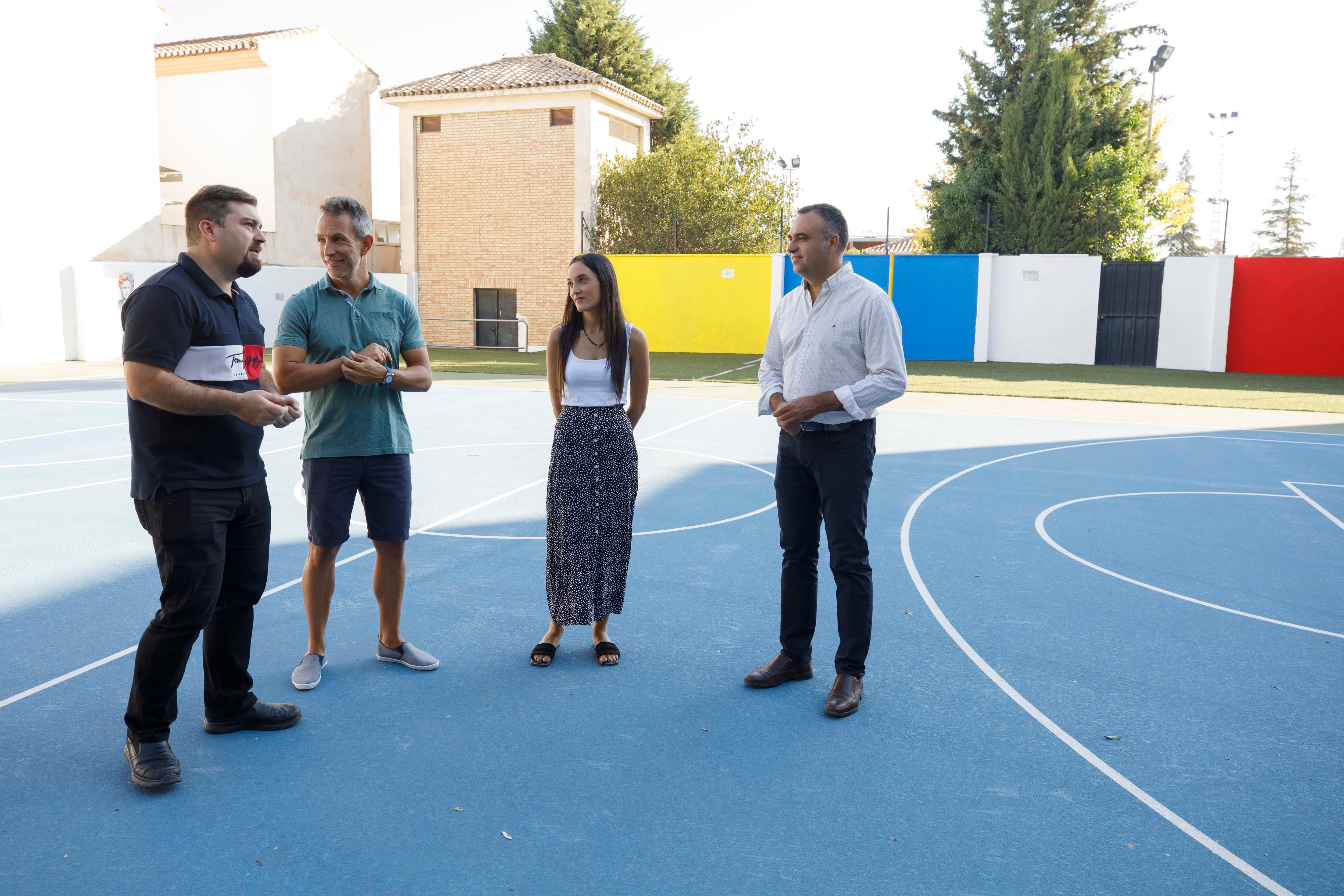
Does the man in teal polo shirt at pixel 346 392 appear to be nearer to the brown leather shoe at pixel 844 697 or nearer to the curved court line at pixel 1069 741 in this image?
the brown leather shoe at pixel 844 697

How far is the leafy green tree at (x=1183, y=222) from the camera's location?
35219 millimetres

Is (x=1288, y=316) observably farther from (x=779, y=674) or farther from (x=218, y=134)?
(x=218, y=134)

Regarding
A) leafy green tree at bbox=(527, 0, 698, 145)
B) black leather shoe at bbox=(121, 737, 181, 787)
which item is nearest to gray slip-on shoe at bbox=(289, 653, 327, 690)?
black leather shoe at bbox=(121, 737, 181, 787)

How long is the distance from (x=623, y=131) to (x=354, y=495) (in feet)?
89.8

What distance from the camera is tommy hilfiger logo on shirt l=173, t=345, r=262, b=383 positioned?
3240 millimetres

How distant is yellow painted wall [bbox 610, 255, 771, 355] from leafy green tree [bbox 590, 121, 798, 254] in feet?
3.59

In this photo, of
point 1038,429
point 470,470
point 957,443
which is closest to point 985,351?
point 1038,429

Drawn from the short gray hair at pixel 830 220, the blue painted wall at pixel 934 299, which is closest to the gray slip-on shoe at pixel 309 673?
the short gray hair at pixel 830 220

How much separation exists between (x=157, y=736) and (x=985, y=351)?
891 inches

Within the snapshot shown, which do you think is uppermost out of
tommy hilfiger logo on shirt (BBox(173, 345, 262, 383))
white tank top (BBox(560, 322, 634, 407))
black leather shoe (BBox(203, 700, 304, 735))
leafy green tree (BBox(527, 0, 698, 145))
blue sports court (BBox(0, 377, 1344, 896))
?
leafy green tree (BBox(527, 0, 698, 145))

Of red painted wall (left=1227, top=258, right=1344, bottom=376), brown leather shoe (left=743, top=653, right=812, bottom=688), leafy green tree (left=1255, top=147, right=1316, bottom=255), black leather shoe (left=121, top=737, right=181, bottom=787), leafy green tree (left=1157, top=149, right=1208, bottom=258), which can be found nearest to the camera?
black leather shoe (left=121, top=737, right=181, bottom=787)

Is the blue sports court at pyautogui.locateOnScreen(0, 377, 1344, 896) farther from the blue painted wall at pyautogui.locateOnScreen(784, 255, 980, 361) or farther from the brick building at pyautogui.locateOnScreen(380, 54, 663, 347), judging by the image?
the brick building at pyautogui.locateOnScreen(380, 54, 663, 347)

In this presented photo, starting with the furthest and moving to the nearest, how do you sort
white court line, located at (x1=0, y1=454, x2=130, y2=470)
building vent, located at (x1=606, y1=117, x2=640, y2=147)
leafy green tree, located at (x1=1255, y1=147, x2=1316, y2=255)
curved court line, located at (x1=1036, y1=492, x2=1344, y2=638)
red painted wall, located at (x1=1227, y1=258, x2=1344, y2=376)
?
leafy green tree, located at (x1=1255, y1=147, x2=1316, y2=255)
building vent, located at (x1=606, y1=117, x2=640, y2=147)
red painted wall, located at (x1=1227, y1=258, x2=1344, y2=376)
white court line, located at (x1=0, y1=454, x2=130, y2=470)
curved court line, located at (x1=1036, y1=492, x2=1344, y2=638)

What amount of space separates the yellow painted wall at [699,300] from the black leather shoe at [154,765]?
22.6 metres
